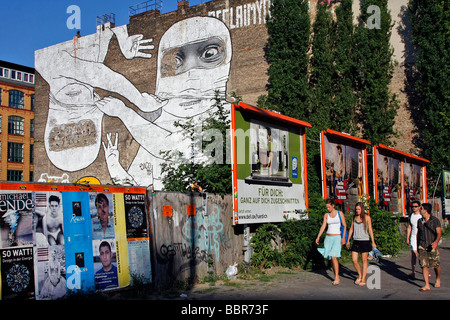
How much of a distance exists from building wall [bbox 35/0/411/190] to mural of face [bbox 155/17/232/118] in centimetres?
7

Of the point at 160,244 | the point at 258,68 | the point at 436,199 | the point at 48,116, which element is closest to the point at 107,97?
the point at 48,116

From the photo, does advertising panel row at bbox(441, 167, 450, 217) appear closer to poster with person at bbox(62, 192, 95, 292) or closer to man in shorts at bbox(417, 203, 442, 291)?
man in shorts at bbox(417, 203, 442, 291)

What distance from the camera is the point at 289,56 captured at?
30047mm

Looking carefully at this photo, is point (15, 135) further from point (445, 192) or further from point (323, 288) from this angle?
point (323, 288)

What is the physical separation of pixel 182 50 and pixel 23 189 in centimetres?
2929

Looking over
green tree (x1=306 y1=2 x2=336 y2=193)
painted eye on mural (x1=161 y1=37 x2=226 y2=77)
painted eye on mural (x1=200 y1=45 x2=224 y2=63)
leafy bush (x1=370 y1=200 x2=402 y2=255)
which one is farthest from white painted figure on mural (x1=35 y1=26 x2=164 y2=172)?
leafy bush (x1=370 y1=200 x2=402 y2=255)

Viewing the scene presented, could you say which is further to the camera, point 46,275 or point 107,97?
point 107,97

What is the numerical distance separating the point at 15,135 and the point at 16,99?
5615mm

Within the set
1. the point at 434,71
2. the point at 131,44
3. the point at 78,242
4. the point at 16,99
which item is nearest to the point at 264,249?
the point at 78,242

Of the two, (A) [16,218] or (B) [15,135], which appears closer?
(A) [16,218]

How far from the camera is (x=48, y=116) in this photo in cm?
4288

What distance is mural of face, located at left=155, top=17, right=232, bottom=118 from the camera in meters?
34.0
